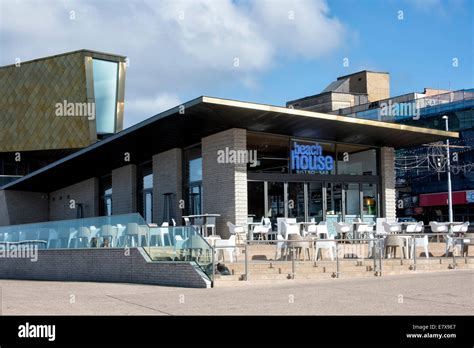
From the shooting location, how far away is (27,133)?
44594 millimetres

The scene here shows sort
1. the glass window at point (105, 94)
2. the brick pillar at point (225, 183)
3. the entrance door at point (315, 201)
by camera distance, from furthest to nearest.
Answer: the glass window at point (105, 94) → the entrance door at point (315, 201) → the brick pillar at point (225, 183)

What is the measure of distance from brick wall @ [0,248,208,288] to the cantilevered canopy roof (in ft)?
13.9

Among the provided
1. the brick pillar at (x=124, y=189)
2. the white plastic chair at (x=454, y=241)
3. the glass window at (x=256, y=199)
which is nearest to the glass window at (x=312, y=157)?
the glass window at (x=256, y=199)

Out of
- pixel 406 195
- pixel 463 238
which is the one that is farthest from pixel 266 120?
pixel 406 195

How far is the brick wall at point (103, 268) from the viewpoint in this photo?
605 inches

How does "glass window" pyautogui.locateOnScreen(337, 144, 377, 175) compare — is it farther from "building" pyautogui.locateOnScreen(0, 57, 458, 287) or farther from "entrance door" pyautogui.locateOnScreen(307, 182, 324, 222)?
"entrance door" pyautogui.locateOnScreen(307, 182, 324, 222)

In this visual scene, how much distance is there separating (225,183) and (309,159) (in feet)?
11.1

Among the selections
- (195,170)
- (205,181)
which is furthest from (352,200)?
(195,170)

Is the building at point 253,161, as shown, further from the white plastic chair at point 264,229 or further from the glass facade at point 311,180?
the white plastic chair at point 264,229

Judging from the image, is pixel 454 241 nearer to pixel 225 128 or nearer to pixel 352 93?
pixel 225 128

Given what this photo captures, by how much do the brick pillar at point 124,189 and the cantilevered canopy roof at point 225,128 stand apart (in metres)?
0.56
